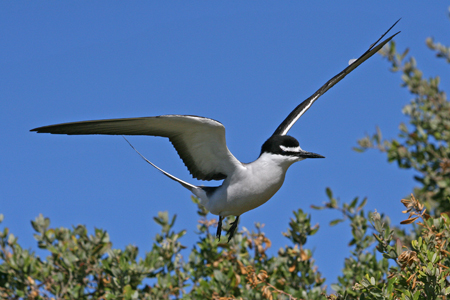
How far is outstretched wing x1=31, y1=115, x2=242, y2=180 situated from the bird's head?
0.39 meters

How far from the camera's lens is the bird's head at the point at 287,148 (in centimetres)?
472

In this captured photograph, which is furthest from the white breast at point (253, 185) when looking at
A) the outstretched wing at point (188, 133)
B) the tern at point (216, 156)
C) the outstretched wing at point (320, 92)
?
the outstretched wing at point (320, 92)

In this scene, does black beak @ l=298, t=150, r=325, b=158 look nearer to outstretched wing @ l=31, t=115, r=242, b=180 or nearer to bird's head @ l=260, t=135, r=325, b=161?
bird's head @ l=260, t=135, r=325, b=161

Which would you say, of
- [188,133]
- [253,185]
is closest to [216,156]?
[188,133]

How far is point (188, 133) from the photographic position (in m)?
4.83

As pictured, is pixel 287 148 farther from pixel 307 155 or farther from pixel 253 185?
pixel 253 185

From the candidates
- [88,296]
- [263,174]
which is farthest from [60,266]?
[263,174]

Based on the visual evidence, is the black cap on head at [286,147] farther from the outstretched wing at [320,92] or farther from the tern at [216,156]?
the outstretched wing at [320,92]

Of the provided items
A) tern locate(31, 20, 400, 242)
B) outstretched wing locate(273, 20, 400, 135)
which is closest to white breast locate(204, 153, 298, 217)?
tern locate(31, 20, 400, 242)

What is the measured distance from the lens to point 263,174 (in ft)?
15.2

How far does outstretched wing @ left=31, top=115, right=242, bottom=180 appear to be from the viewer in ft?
13.9

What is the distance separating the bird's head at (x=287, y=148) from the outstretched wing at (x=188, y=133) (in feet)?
1.28

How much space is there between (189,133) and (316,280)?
2.17 meters

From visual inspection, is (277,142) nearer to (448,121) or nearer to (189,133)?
(189,133)
